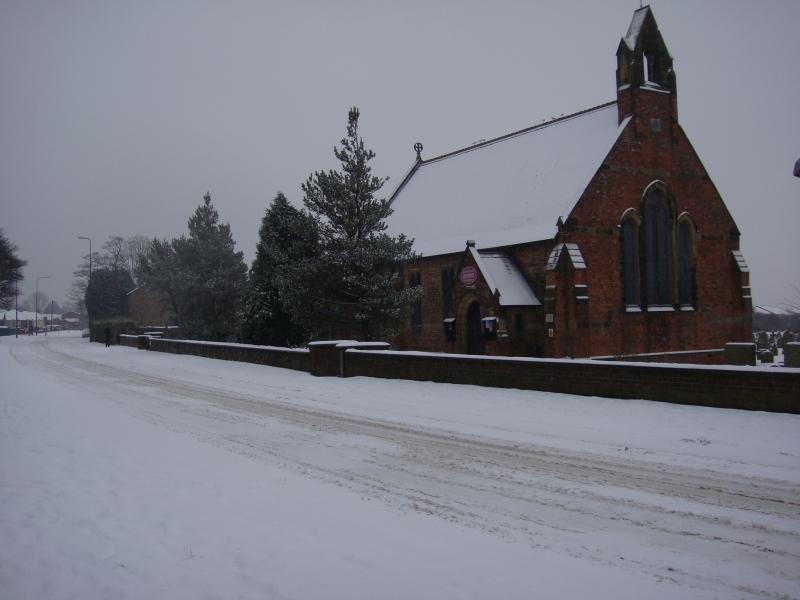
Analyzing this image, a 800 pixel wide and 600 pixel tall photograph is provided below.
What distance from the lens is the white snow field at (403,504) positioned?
15.1ft

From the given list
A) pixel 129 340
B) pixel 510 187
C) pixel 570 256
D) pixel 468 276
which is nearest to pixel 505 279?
pixel 468 276

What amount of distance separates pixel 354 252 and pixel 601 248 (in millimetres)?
11329

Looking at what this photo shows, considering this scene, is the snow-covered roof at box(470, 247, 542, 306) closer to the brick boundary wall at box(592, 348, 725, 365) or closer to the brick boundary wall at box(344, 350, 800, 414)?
the brick boundary wall at box(592, 348, 725, 365)

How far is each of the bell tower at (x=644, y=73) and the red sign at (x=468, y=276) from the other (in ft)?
34.1

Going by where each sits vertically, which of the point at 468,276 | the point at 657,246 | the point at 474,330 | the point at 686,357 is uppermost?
the point at 657,246

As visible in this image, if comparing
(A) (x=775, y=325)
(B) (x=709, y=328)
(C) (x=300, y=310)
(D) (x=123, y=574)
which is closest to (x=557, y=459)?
(D) (x=123, y=574)

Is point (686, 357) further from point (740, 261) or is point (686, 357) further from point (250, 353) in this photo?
point (250, 353)

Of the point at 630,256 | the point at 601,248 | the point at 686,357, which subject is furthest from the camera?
the point at 686,357

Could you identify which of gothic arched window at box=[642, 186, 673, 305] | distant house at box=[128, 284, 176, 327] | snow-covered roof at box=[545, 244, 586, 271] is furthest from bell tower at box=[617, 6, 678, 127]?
distant house at box=[128, 284, 176, 327]

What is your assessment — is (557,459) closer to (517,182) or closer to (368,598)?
(368,598)

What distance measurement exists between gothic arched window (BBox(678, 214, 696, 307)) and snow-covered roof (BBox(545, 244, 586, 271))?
22.4ft

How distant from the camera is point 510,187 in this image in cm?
3247

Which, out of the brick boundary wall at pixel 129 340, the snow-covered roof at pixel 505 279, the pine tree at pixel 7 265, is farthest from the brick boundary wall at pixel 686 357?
the pine tree at pixel 7 265

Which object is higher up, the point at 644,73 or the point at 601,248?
the point at 644,73
